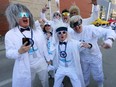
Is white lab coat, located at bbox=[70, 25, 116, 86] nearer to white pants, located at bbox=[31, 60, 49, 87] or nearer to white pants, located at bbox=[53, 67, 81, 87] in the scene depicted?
white pants, located at bbox=[53, 67, 81, 87]

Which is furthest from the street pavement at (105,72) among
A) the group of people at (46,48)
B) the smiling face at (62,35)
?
the smiling face at (62,35)

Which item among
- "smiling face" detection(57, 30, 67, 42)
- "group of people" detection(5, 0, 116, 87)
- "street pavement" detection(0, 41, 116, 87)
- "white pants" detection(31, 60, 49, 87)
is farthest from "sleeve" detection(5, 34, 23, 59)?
"street pavement" detection(0, 41, 116, 87)

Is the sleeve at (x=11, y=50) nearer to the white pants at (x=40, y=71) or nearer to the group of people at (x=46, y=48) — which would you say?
the group of people at (x=46, y=48)

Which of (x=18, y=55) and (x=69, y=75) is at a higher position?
(x=18, y=55)

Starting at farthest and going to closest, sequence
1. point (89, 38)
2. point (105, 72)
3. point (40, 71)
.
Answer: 1. point (105, 72)
2. point (89, 38)
3. point (40, 71)

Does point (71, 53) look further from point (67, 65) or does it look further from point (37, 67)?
point (37, 67)

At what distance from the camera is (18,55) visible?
354 centimetres

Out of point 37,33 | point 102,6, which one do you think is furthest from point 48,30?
point 102,6

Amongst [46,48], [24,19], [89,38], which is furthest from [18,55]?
[89,38]

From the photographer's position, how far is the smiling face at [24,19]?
3.69m

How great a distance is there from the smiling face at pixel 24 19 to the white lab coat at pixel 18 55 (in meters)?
0.13

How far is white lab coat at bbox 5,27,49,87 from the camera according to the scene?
3.61 m

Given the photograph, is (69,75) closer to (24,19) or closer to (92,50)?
(92,50)

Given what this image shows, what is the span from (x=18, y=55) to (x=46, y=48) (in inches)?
29.6
